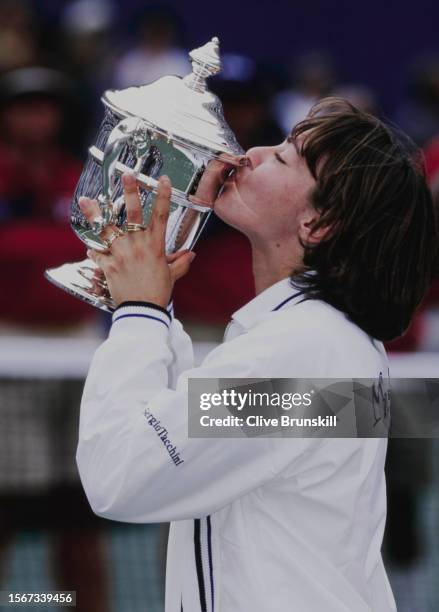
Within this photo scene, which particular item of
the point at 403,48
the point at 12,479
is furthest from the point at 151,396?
the point at 403,48

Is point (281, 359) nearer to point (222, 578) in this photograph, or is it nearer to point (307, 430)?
point (307, 430)

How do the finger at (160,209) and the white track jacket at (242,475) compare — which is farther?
the finger at (160,209)

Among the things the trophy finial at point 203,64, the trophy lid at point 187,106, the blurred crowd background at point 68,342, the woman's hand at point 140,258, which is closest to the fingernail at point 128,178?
the woman's hand at point 140,258

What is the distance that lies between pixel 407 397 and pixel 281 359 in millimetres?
1422

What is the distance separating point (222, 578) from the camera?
1608mm

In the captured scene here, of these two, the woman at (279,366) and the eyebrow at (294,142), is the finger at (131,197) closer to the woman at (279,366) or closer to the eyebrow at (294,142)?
the woman at (279,366)

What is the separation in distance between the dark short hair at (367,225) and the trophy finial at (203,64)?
0.19m

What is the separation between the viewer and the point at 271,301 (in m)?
1.72

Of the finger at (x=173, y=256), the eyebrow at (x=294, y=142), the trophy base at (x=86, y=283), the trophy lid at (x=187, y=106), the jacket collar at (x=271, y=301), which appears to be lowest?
the jacket collar at (x=271, y=301)

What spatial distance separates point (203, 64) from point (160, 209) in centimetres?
27

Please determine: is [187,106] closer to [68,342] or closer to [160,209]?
[160,209]

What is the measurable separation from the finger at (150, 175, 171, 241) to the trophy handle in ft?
0.23

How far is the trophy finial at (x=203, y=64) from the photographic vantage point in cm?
178

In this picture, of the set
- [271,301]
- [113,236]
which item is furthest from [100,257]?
[271,301]
